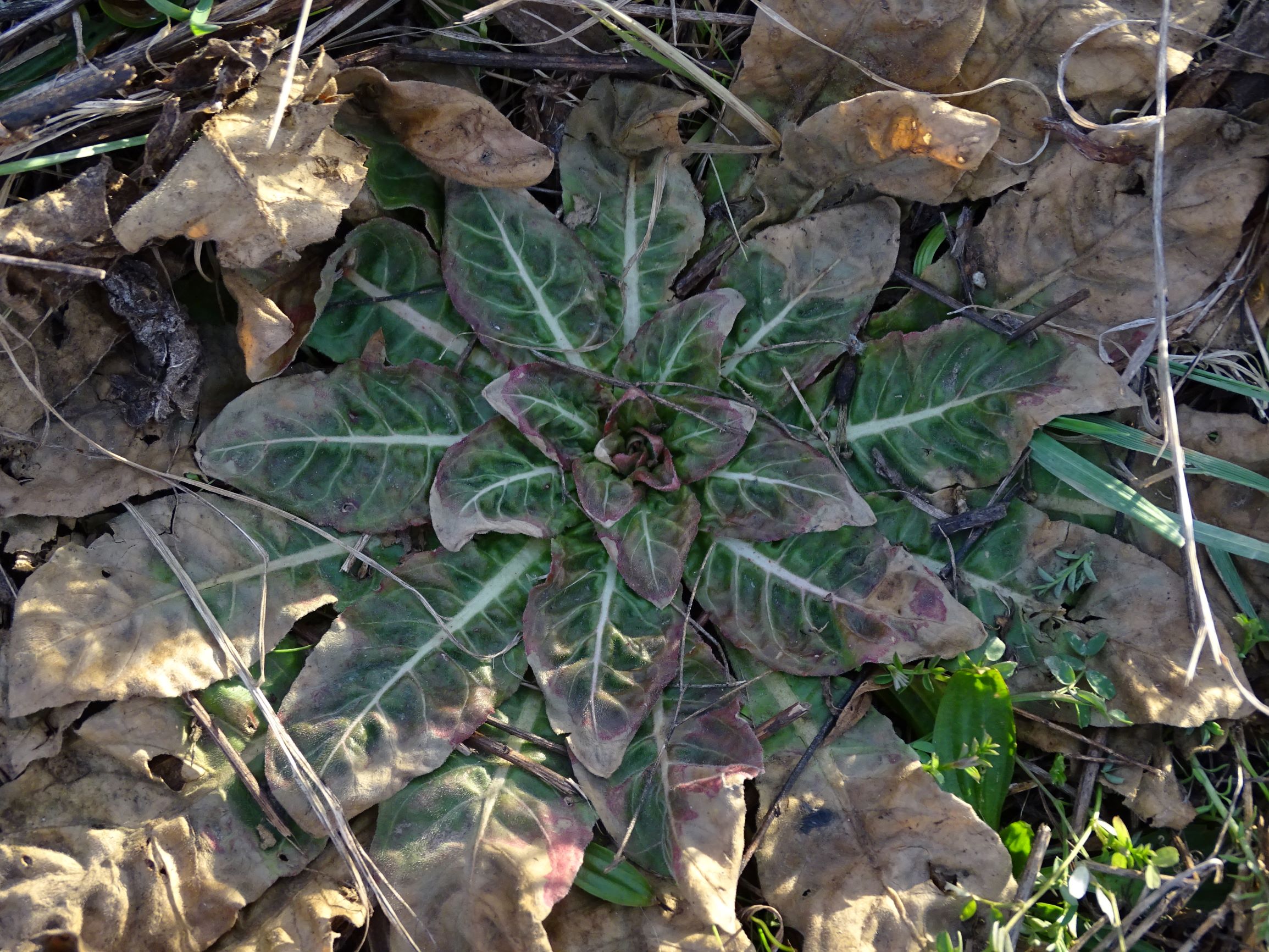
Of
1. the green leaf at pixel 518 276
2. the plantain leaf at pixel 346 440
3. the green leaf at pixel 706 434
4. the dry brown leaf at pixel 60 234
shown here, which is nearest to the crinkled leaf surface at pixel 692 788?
the green leaf at pixel 706 434

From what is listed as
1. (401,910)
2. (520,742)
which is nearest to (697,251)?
(520,742)

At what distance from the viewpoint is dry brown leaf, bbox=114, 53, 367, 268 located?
8.20 ft

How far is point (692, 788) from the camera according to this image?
2.65 metres

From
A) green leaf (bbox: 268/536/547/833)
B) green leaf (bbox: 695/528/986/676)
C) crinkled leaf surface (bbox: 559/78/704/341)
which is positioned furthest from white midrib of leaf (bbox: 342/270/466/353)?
green leaf (bbox: 695/528/986/676)

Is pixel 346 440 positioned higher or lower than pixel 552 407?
lower

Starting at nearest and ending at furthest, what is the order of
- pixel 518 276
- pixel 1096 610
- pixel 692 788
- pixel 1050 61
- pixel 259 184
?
pixel 259 184
pixel 692 788
pixel 1096 610
pixel 1050 61
pixel 518 276

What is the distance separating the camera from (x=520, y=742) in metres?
2.87

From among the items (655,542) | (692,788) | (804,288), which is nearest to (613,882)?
(692,788)

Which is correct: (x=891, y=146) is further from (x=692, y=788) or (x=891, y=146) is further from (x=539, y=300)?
(x=692, y=788)

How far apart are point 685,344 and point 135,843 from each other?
2265mm

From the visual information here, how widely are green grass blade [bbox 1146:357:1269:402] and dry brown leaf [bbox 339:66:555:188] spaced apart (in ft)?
7.12

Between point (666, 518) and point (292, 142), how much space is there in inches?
64.1

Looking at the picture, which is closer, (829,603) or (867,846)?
(867,846)

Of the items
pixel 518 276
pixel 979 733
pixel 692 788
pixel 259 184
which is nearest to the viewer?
pixel 259 184
